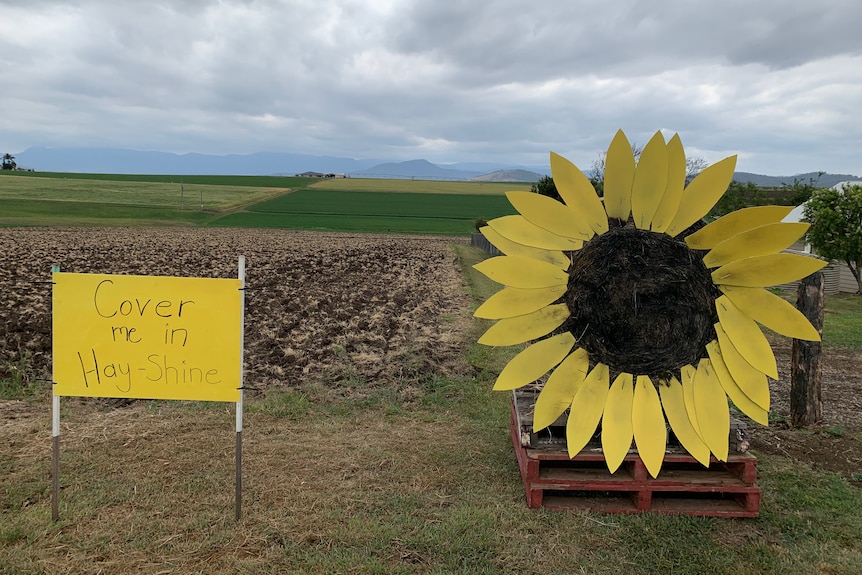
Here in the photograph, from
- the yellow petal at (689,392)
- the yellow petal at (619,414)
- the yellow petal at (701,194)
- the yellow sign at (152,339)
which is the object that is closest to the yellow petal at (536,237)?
the yellow petal at (701,194)

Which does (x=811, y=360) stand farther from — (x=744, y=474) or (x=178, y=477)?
(x=178, y=477)

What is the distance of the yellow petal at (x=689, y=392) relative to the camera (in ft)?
11.3

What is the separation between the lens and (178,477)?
4.30 meters

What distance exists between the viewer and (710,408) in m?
3.43

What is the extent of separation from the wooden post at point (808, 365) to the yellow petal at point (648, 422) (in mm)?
2728

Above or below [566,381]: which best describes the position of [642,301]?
above

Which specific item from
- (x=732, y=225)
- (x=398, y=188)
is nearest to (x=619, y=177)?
(x=732, y=225)

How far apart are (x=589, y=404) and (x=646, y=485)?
0.85 m

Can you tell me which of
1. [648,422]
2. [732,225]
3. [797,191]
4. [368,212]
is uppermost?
[797,191]

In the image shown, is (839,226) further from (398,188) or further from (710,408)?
(398,188)

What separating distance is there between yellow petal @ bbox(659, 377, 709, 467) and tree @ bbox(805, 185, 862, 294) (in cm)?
1371

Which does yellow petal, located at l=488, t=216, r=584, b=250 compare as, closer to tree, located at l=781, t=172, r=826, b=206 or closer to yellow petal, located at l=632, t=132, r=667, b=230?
yellow petal, located at l=632, t=132, r=667, b=230

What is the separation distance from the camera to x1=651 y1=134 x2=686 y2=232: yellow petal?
3168 mm

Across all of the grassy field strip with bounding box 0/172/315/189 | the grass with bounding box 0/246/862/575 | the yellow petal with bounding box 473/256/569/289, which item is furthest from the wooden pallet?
the grassy field strip with bounding box 0/172/315/189
